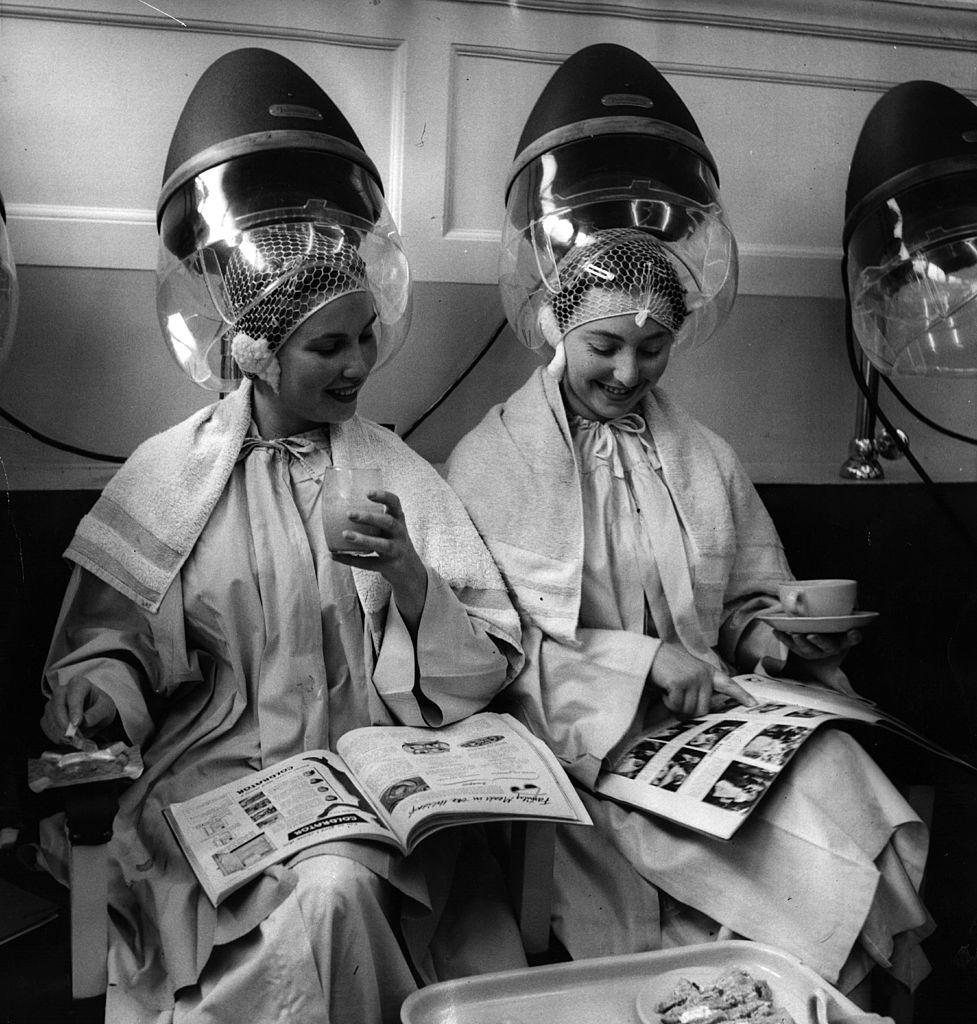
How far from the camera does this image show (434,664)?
5.27 ft

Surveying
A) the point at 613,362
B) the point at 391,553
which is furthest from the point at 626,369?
the point at 391,553

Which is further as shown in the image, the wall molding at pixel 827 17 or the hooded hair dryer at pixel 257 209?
the wall molding at pixel 827 17

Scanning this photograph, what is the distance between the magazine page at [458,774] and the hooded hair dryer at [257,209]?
560 millimetres

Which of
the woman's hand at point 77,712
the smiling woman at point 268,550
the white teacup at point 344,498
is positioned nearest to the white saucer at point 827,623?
the smiling woman at point 268,550

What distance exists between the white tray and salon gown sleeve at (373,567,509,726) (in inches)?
17.1

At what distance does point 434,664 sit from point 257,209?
0.67m

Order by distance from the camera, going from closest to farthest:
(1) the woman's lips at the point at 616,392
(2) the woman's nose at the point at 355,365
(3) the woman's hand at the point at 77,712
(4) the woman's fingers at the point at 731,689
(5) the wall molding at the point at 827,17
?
1. (3) the woman's hand at the point at 77,712
2. (2) the woman's nose at the point at 355,365
3. (4) the woman's fingers at the point at 731,689
4. (1) the woman's lips at the point at 616,392
5. (5) the wall molding at the point at 827,17

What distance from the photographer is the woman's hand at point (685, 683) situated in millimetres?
1705

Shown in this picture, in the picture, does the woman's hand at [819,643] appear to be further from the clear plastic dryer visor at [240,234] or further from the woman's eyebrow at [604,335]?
the clear plastic dryer visor at [240,234]

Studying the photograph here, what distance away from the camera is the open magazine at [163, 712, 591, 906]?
4.32 feet

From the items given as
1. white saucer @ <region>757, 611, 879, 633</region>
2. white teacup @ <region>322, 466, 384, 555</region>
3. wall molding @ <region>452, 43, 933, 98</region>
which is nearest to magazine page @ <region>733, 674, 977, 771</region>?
white saucer @ <region>757, 611, 879, 633</region>

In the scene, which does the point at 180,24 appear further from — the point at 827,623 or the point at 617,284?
the point at 827,623

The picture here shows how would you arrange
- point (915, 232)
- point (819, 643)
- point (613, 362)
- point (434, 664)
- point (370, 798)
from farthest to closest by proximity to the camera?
point (915, 232) < point (613, 362) < point (819, 643) < point (434, 664) < point (370, 798)

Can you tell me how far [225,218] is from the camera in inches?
62.3
